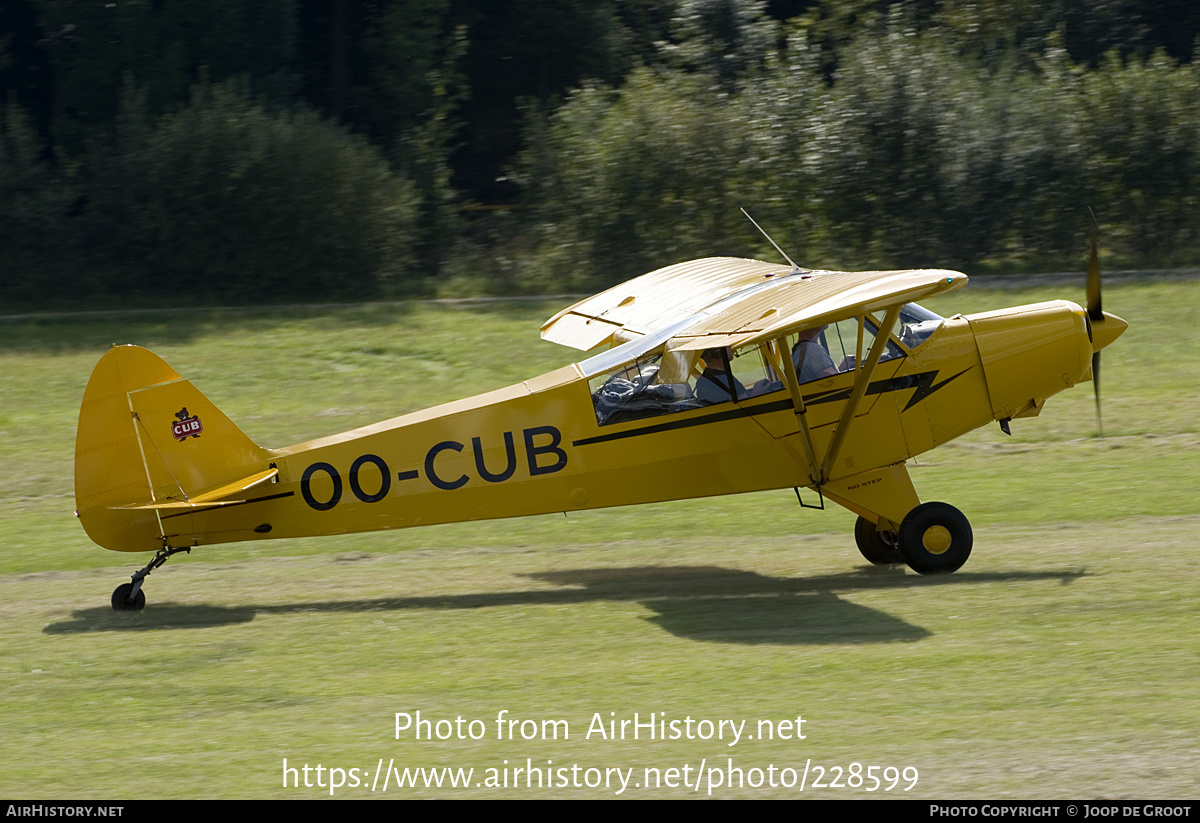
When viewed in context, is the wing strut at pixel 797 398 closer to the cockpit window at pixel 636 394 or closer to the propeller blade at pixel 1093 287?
the cockpit window at pixel 636 394

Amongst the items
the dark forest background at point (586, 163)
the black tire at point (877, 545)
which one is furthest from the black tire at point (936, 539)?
the dark forest background at point (586, 163)

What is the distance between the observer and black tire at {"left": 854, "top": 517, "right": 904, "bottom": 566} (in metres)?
10.7

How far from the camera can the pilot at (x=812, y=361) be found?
10.3 meters

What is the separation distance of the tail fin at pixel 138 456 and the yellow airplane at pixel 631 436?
12 mm

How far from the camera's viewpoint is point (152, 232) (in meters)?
29.9

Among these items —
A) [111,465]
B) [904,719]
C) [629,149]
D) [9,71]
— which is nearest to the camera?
[904,719]

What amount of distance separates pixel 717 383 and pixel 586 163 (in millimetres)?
19187

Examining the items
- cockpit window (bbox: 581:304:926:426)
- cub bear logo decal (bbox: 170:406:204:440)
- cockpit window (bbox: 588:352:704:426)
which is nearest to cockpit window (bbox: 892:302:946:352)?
cockpit window (bbox: 581:304:926:426)

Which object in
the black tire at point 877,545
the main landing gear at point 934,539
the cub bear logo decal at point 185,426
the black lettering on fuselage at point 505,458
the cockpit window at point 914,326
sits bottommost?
the black tire at point 877,545

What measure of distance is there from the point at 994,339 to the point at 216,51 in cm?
2808

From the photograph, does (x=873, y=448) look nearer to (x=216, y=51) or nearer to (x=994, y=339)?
(x=994, y=339)

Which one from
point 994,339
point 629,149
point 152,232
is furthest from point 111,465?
point 152,232

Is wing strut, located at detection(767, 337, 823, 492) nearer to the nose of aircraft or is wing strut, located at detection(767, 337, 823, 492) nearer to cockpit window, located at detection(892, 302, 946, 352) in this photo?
cockpit window, located at detection(892, 302, 946, 352)

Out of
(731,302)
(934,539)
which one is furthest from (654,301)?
(934,539)
